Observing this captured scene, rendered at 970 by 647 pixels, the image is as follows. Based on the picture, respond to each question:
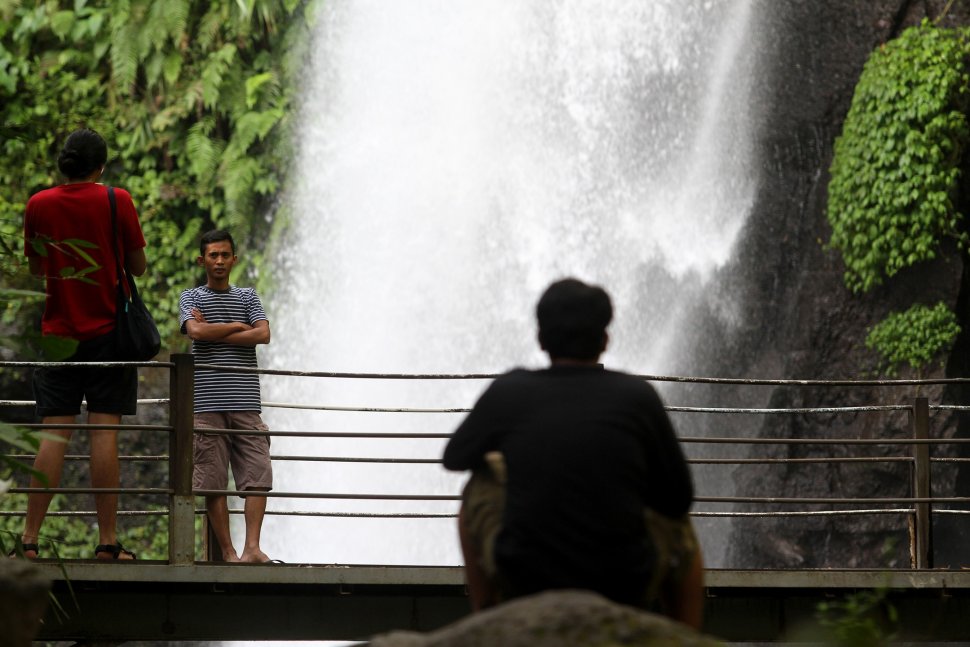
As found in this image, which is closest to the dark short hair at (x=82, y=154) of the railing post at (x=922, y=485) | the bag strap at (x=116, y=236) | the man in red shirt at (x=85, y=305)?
the man in red shirt at (x=85, y=305)

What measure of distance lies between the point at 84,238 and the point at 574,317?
3292 mm

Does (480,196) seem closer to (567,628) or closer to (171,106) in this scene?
(171,106)

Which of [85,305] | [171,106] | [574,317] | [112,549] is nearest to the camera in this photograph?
[574,317]

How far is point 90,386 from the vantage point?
621 cm

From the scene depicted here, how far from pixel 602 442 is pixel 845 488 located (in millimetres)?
11537

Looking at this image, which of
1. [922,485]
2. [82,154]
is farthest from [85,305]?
[922,485]

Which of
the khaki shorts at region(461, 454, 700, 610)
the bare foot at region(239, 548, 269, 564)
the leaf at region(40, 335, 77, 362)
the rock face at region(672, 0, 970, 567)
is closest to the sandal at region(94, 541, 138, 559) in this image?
the bare foot at region(239, 548, 269, 564)

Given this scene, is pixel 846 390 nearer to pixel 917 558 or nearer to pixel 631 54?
pixel 631 54

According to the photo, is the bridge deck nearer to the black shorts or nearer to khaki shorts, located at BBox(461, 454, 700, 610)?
the black shorts

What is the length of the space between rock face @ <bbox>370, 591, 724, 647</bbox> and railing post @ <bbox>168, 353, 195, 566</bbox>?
4317 millimetres

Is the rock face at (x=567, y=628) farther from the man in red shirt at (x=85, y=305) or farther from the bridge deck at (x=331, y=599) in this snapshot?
the bridge deck at (x=331, y=599)

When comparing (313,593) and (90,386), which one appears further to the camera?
(313,593)

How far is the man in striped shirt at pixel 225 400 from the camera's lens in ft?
22.9

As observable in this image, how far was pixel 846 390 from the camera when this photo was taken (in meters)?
14.4
